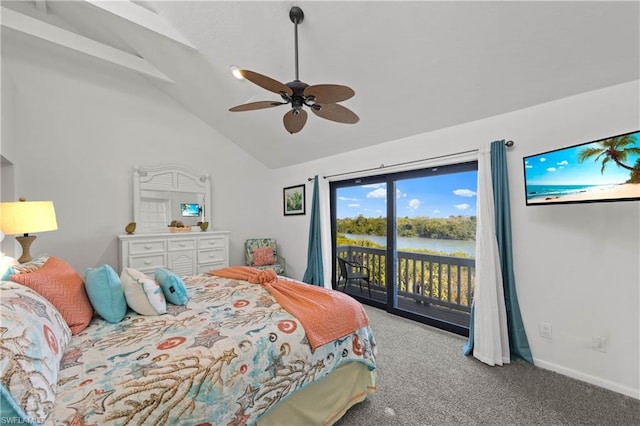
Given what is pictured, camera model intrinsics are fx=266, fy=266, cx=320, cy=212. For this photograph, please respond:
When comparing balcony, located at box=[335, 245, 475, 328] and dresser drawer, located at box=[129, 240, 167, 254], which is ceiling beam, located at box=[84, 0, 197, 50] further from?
balcony, located at box=[335, 245, 475, 328]

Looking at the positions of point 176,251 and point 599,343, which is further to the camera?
point 176,251

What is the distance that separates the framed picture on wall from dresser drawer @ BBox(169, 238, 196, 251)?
166 cm

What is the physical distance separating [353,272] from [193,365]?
3234 mm

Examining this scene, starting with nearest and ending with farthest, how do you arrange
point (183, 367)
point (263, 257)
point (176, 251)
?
1. point (183, 367)
2. point (176, 251)
3. point (263, 257)

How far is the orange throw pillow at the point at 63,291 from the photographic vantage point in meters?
1.37

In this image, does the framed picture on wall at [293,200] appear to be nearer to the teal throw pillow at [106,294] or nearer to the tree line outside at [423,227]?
the tree line outside at [423,227]

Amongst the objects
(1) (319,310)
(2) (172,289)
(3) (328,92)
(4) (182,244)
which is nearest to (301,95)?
(3) (328,92)

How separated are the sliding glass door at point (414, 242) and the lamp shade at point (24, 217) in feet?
10.8

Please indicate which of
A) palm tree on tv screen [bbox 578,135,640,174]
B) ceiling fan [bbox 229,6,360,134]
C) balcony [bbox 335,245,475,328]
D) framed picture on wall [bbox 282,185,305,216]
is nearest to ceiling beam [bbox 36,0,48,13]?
ceiling fan [bbox 229,6,360,134]

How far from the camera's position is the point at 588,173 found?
1790 mm

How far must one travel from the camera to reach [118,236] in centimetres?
358

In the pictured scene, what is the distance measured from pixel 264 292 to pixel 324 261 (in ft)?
6.93

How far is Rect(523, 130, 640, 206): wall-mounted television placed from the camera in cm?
159

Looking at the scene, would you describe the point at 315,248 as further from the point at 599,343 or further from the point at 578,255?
the point at 599,343
